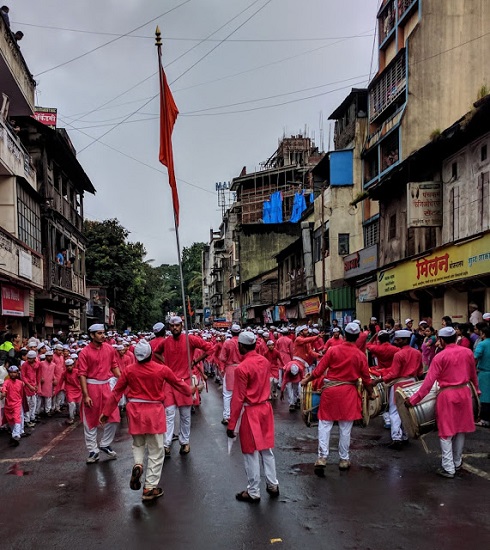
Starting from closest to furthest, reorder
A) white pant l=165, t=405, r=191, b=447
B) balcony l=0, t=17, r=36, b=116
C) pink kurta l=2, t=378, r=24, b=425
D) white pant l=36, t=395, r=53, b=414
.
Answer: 1. white pant l=165, t=405, r=191, b=447
2. pink kurta l=2, t=378, r=24, b=425
3. white pant l=36, t=395, r=53, b=414
4. balcony l=0, t=17, r=36, b=116

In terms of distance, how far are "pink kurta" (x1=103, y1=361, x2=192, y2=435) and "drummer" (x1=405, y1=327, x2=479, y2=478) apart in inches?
126

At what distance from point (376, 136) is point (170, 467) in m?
24.3

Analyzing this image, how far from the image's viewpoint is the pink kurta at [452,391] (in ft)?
25.5

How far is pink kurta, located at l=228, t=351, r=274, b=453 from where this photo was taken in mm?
6855

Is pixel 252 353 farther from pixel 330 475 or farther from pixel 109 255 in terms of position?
pixel 109 255

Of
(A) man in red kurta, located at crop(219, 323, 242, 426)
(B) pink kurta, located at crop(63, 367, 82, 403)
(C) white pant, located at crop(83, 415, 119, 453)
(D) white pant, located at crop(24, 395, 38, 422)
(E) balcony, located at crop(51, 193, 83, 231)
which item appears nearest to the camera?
(C) white pant, located at crop(83, 415, 119, 453)

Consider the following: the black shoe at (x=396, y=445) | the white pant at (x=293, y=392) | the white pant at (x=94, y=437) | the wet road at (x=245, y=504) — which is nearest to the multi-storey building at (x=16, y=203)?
the white pant at (x=293, y=392)

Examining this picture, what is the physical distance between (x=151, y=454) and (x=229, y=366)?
20.0 feet

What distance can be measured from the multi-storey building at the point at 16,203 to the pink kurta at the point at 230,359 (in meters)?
8.69

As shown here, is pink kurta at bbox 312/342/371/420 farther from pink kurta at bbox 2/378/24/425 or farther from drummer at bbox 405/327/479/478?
pink kurta at bbox 2/378/24/425

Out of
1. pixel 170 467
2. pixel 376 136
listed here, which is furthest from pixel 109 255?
pixel 170 467

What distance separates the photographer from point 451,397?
309 inches

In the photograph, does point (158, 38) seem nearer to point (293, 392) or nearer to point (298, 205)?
point (293, 392)

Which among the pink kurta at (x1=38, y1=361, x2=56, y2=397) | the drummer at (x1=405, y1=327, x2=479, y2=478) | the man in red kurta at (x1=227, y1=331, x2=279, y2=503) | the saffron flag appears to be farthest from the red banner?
the drummer at (x1=405, y1=327, x2=479, y2=478)
